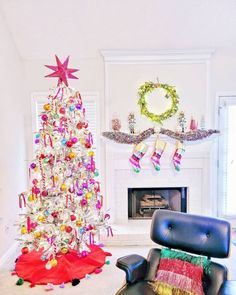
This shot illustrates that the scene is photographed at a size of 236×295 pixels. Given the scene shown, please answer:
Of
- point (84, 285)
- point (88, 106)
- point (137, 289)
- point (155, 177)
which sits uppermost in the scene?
point (88, 106)

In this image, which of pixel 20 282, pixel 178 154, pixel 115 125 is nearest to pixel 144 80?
pixel 115 125

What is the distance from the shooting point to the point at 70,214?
3398 millimetres

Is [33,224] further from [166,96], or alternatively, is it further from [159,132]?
[166,96]

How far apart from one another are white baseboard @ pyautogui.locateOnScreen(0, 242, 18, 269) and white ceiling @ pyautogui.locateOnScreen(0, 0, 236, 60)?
2856 mm

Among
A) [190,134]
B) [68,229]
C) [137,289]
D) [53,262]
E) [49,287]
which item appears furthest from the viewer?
[190,134]

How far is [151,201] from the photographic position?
474cm

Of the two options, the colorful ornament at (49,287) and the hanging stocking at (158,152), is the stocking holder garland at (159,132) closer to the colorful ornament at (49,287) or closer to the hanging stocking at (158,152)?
the hanging stocking at (158,152)

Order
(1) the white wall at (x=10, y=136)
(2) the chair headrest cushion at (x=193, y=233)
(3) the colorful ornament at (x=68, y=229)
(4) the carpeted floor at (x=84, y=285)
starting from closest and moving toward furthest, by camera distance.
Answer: (2) the chair headrest cushion at (x=193, y=233)
(4) the carpeted floor at (x=84, y=285)
(3) the colorful ornament at (x=68, y=229)
(1) the white wall at (x=10, y=136)

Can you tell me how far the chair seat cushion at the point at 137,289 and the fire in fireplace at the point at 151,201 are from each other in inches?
95.6

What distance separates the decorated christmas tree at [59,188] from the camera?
3328 millimetres

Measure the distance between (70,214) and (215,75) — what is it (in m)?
3.07

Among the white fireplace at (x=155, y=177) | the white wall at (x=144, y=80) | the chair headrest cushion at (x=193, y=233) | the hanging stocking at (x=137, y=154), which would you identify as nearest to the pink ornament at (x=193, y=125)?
the white wall at (x=144, y=80)

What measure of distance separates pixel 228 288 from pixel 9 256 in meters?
2.81

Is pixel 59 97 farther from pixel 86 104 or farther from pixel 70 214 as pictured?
pixel 70 214
